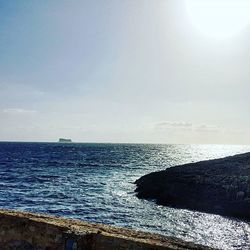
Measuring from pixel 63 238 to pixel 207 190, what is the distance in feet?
92.1

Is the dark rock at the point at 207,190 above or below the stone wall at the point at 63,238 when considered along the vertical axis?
below

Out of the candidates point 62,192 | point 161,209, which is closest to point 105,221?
point 161,209

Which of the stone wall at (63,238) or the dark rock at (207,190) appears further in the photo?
the dark rock at (207,190)

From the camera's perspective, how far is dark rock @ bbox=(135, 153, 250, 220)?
1276 inches

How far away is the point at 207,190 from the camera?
36125 millimetres

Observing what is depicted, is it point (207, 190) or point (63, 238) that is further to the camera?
point (207, 190)

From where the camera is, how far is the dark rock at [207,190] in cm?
3241

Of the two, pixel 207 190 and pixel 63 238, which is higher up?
pixel 63 238

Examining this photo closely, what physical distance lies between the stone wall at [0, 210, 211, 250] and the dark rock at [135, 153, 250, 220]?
73.9 ft

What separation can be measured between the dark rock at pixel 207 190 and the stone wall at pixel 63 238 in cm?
2252

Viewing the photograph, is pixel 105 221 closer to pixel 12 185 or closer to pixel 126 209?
pixel 126 209

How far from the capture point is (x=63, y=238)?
32.8 ft

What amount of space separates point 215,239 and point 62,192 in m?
23.6

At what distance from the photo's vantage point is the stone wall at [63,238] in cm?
962
